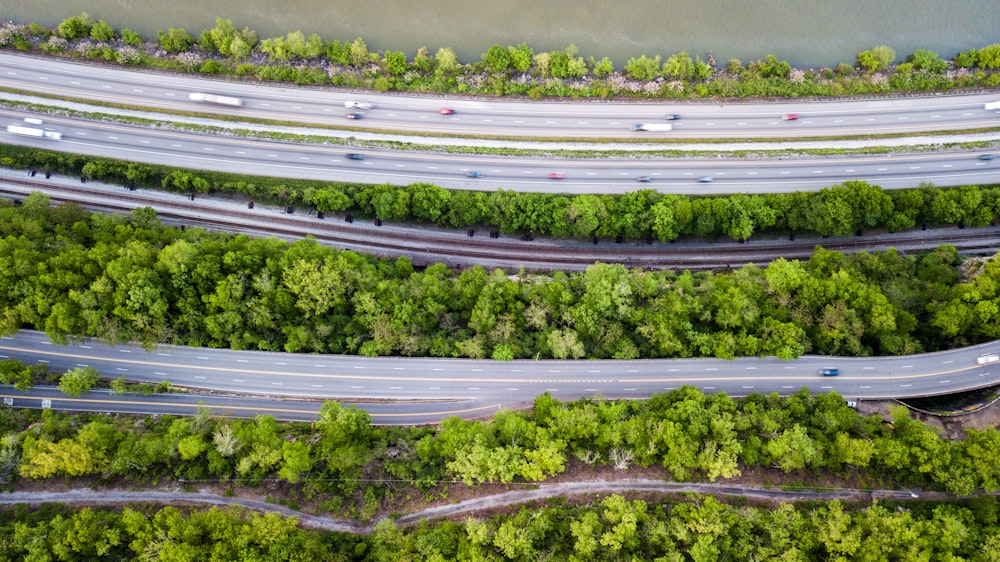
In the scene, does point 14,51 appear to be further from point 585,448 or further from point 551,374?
point 585,448

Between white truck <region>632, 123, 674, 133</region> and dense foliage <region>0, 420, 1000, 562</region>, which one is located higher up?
white truck <region>632, 123, 674, 133</region>

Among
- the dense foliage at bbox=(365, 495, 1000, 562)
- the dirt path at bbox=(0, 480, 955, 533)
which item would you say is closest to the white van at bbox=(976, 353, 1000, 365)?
the dirt path at bbox=(0, 480, 955, 533)

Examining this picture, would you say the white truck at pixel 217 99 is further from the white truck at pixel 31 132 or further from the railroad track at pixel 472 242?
the white truck at pixel 31 132

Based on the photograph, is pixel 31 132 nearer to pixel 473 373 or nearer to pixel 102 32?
pixel 102 32

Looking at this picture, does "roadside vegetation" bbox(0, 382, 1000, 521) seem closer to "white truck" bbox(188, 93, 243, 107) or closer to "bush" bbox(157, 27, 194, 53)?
"white truck" bbox(188, 93, 243, 107)

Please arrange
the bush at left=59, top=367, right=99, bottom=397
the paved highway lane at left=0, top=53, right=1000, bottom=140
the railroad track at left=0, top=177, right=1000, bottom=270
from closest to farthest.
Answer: the bush at left=59, top=367, right=99, bottom=397
the railroad track at left=0, top=177, right=1000, bottom=270
the paved highway lane at left=0, top=53, right=1000, bottom=140

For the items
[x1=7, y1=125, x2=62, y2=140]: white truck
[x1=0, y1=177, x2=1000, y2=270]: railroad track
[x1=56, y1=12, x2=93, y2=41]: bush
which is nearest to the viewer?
[x1=7, y1=125, x2=62, y2=140]: white truck

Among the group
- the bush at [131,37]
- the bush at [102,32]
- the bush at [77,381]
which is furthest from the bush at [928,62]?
the bush at [77,381]
